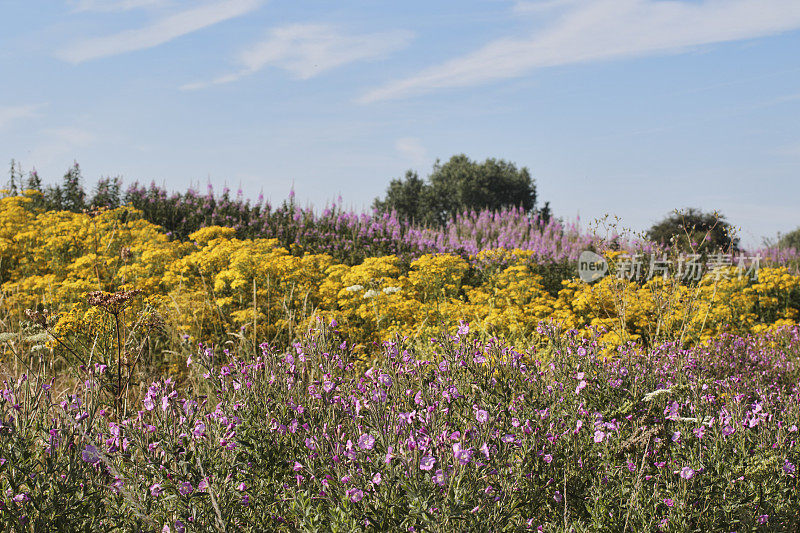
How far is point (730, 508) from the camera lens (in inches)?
91.4

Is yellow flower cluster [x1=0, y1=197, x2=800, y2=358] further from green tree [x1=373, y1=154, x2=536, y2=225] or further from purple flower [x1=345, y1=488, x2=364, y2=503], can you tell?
green tree [x1=373, y1=154, x2=536, y2=225]

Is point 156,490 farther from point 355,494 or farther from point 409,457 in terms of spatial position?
point 409,457

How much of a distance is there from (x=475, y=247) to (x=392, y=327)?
20.3 ft

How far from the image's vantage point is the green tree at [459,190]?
31.7 m

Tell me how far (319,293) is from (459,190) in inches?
1000

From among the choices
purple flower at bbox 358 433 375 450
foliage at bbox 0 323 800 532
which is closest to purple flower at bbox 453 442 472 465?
foliage at bbox 0 323 800 532

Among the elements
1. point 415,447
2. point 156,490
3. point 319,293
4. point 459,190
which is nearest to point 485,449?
point 415,447

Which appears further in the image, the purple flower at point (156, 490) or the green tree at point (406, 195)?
the green tree at point (406, 195)

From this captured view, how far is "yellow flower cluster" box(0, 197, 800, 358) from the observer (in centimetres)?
620

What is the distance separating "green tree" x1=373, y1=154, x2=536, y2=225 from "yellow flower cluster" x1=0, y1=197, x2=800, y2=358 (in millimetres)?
22767

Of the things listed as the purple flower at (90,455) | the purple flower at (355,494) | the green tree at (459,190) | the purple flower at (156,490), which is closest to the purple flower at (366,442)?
the purple flower at (355,494)

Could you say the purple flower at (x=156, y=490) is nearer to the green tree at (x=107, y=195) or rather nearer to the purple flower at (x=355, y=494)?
the purple flower at (x=355, y=494)

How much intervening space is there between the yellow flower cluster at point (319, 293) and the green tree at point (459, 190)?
74.7 ft

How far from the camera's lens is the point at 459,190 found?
31.5 metres
